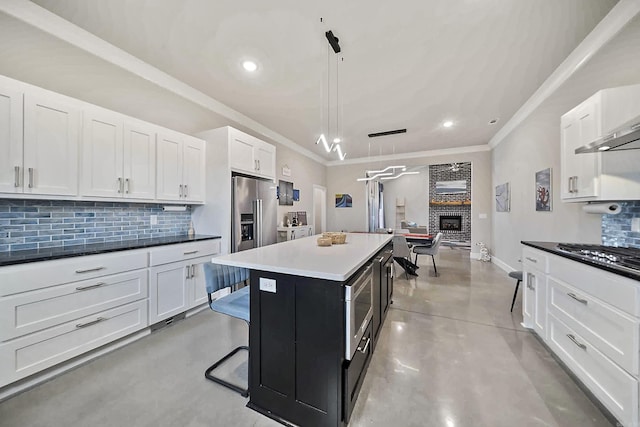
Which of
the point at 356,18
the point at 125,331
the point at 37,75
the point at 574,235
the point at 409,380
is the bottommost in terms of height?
the point at 409,380

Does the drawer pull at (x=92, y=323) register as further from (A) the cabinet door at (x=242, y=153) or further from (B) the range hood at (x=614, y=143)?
(B) the range hood at (x=614, y=143)

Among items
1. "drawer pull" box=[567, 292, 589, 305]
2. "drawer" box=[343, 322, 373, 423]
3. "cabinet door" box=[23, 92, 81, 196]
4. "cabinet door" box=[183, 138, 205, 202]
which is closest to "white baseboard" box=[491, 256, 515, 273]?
"drawer pull" box=[567, 292, 589, 305]

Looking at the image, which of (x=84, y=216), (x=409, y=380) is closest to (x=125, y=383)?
(x=84, y=216)

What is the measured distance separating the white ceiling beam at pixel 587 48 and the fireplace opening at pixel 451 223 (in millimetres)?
5746

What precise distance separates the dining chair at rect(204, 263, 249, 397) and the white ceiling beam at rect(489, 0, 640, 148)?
11.8 ft

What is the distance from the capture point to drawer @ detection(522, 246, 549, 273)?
191 cm

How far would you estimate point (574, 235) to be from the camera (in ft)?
8.18

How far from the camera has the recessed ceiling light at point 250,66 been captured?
2.58 meters

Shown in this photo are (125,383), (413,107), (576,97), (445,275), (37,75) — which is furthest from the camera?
(445,275)

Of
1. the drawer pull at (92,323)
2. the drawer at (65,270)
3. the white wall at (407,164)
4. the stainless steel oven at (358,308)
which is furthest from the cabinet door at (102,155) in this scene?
the white wall at (407,164)

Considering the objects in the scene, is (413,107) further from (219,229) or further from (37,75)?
(37,75)

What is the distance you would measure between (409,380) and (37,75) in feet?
12.4

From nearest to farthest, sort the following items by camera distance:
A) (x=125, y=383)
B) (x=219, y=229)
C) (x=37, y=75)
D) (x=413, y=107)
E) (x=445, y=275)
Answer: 1. (x=125, y=383)
2. (x=37, y=75)
3. (x=219, y=229)
4. (x=413, y=107)
5. (x=445, y=275)

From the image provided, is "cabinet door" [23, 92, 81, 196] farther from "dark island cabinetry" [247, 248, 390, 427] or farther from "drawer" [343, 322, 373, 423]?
"drawer" [343, 322, 373, 423]
